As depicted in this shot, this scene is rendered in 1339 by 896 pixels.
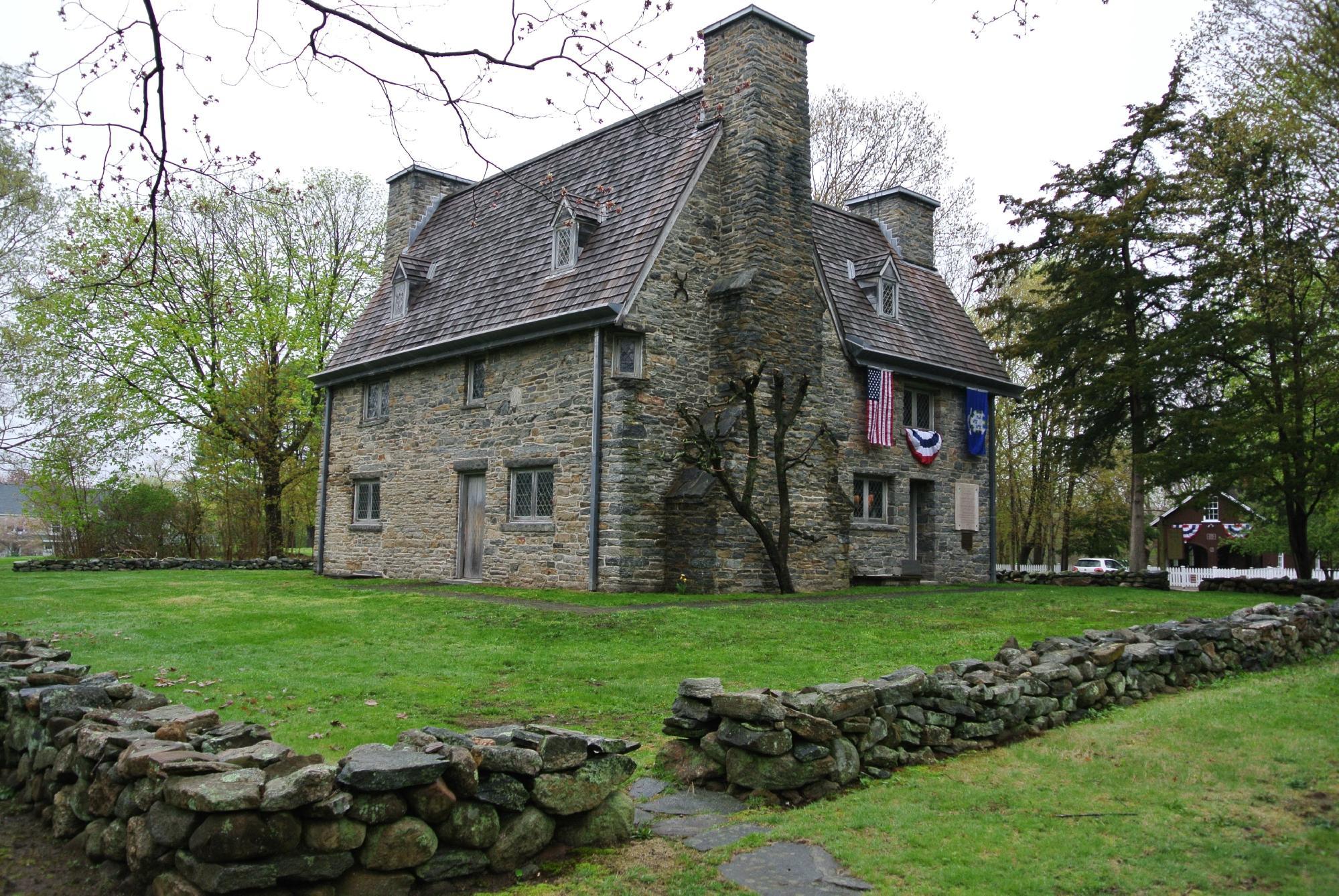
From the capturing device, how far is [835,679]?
870cm

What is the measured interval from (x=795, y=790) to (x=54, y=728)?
4.22 m

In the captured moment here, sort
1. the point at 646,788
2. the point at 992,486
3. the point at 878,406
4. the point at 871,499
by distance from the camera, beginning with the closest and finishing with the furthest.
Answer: the point at 646,788
the point at 878,406
the point at 871,499
the point at 992,486

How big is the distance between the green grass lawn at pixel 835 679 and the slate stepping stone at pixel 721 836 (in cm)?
14

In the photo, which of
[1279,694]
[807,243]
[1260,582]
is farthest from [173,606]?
[1260,582]

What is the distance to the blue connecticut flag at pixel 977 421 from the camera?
2411 centimetres

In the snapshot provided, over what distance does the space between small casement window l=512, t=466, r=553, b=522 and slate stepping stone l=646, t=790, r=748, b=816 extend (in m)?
12.5

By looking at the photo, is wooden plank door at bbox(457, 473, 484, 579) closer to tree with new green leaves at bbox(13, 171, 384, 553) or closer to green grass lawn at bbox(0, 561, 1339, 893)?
green grass lawn at bbox(0, 561, 1339, 893)

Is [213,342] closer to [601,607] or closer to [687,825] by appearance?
[601,607]

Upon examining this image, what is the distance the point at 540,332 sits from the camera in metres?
18.1

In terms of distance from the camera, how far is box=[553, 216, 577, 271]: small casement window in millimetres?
18844

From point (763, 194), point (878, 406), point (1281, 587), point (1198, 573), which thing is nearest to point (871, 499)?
point (878, 406)

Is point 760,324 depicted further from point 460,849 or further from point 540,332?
point 460,849

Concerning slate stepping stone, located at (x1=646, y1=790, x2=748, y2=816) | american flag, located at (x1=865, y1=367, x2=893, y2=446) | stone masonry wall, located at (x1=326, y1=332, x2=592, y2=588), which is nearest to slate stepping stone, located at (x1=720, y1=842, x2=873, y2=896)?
slate stepping stone, located at (x1=646, y1=790, x2=748, y2=816)

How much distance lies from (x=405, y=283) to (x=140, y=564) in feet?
38.8
